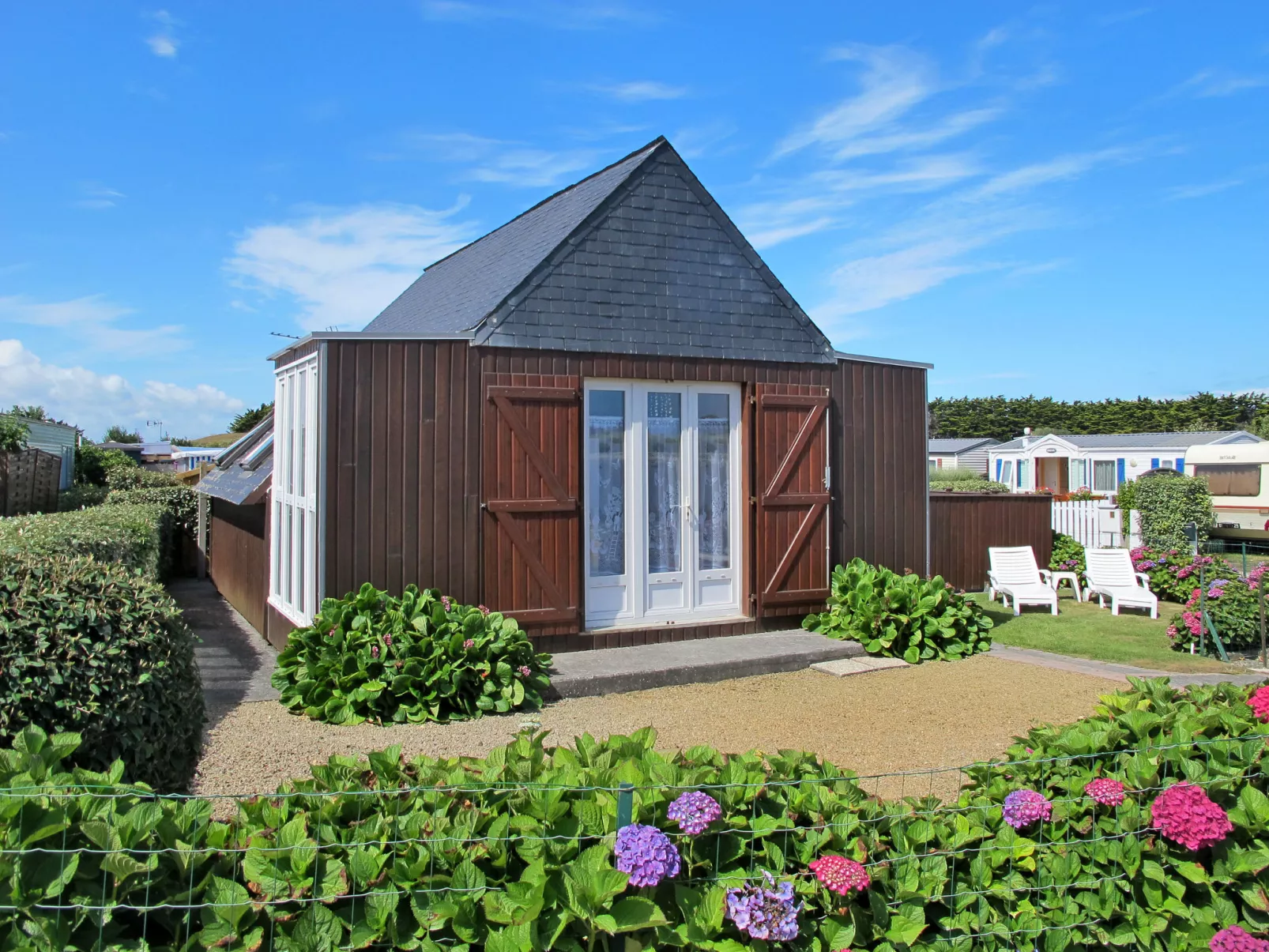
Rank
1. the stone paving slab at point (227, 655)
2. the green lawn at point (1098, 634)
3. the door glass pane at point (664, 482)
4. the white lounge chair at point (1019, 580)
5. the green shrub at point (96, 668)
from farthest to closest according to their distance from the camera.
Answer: the white lounge chair at point (1019, 580), the green lawn at point (1098, 634), the door glass pane at point (664, 482), the stone paving slab at point (227, 655), the green shrub at point (96, 668)

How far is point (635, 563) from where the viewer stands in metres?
8.23

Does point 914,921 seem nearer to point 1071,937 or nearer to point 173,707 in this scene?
point 1071,937

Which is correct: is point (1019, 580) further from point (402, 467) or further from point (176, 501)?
point (176, 501)

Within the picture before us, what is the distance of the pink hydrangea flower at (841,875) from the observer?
2.47 meters

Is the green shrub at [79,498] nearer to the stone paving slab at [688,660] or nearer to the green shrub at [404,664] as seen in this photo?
the green shrub at [404,664]

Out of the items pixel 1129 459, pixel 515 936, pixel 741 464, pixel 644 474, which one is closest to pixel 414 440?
pixel 644 474

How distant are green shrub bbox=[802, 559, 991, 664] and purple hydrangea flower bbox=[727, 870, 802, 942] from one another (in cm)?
612

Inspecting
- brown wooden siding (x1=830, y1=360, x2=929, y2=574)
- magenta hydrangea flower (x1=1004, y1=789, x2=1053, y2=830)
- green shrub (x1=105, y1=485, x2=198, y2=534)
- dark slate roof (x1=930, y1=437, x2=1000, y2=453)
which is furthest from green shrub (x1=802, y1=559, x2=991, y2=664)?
dark slate roof (x1=930, y1=437, x2=1000, y2=453)

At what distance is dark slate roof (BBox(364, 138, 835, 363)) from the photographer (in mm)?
7848

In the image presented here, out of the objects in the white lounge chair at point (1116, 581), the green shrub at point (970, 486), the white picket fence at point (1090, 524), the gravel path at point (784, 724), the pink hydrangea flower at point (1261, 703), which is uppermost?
the green shrub at point (970, 486)

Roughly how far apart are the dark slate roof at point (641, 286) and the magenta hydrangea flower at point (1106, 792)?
5685 millimetres

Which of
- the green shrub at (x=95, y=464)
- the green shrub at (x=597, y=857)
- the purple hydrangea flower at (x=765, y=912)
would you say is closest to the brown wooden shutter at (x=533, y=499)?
the green shrub at (x=597, y=857)

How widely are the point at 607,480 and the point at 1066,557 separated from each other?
840cm

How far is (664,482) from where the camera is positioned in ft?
27.6
